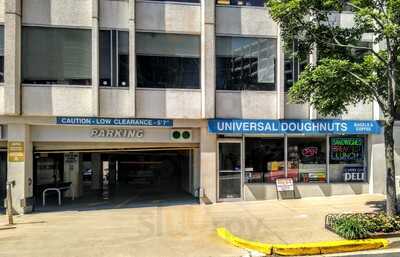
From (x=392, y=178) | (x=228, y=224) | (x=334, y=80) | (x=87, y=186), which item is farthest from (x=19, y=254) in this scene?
(x=87, y=186)

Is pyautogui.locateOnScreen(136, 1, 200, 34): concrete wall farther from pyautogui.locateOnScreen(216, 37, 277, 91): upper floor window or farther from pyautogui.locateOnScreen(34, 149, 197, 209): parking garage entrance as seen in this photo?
pyautogui.locateOnScreen(34, 149, 197, 209): parking garage entrance

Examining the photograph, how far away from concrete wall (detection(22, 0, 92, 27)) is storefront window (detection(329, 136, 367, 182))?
33.9 ft

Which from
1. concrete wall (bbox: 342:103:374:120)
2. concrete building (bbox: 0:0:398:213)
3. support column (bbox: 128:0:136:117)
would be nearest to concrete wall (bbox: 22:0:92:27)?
concrete building (bbox: 0:0:398:213)

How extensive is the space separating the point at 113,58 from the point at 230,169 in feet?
19.4

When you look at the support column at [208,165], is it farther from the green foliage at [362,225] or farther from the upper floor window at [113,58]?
the green foliage at [362,225]

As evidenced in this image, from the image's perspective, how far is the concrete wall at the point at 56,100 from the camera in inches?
611

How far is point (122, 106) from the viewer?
52.7ft

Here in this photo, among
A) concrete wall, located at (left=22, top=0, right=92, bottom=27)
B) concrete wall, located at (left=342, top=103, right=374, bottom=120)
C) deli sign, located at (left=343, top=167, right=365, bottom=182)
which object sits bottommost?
deli sign, located at (left=343, top=167, right=365, bottom=182)

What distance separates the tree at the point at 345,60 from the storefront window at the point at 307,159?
5.11 metres

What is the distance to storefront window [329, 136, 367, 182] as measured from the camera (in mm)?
17828

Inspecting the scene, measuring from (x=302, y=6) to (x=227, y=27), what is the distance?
5553 mm

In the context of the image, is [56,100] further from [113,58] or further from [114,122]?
[113,58]

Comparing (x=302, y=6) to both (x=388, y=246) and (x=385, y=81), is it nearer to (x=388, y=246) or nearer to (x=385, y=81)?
(x=385, y=81)

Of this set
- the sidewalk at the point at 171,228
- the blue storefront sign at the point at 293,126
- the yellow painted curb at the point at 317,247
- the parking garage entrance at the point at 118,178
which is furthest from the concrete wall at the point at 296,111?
the yellow painted curb at the point at 317,247
